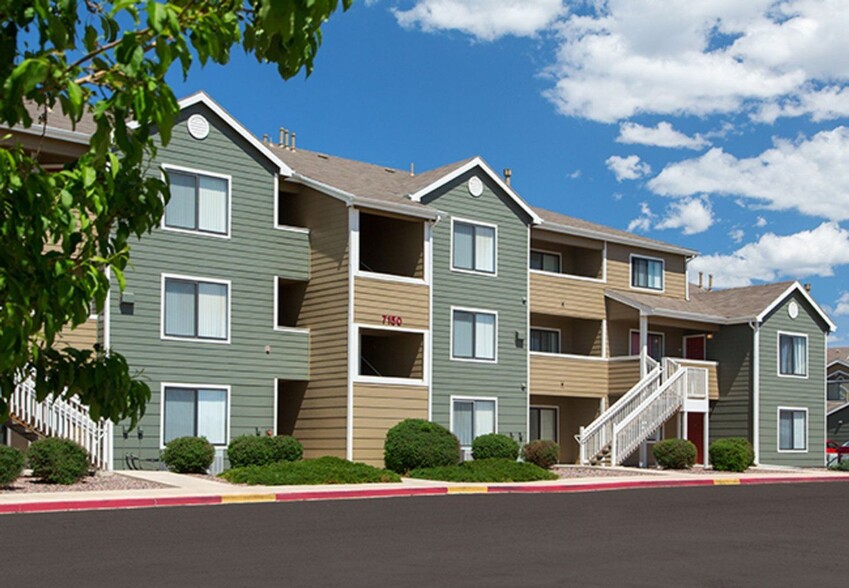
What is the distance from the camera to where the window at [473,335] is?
1391 inches

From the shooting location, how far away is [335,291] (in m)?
32.3

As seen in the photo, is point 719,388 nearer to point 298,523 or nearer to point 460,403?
point 460,403

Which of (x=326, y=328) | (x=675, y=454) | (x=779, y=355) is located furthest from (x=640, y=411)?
(x=326, y=328)

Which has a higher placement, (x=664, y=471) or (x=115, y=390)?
(x=115, y=390)

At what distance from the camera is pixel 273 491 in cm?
2328

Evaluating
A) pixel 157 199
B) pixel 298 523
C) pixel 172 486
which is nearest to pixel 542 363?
pixel 172 486

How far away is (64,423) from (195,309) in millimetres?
4968

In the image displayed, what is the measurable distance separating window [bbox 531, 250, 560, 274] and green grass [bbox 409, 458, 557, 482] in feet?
41.3

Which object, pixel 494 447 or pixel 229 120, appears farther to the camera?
pixel 494 447

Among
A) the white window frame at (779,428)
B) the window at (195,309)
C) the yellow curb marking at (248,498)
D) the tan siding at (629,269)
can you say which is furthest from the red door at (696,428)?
the yellow curb marking at (248,498)

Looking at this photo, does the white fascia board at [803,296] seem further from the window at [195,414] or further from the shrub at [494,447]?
the window at [195,414]

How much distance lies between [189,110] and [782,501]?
17.9 meters

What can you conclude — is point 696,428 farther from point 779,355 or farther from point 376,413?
point 376,413

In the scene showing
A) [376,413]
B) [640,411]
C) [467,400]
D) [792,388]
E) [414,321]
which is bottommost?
[640,411]
